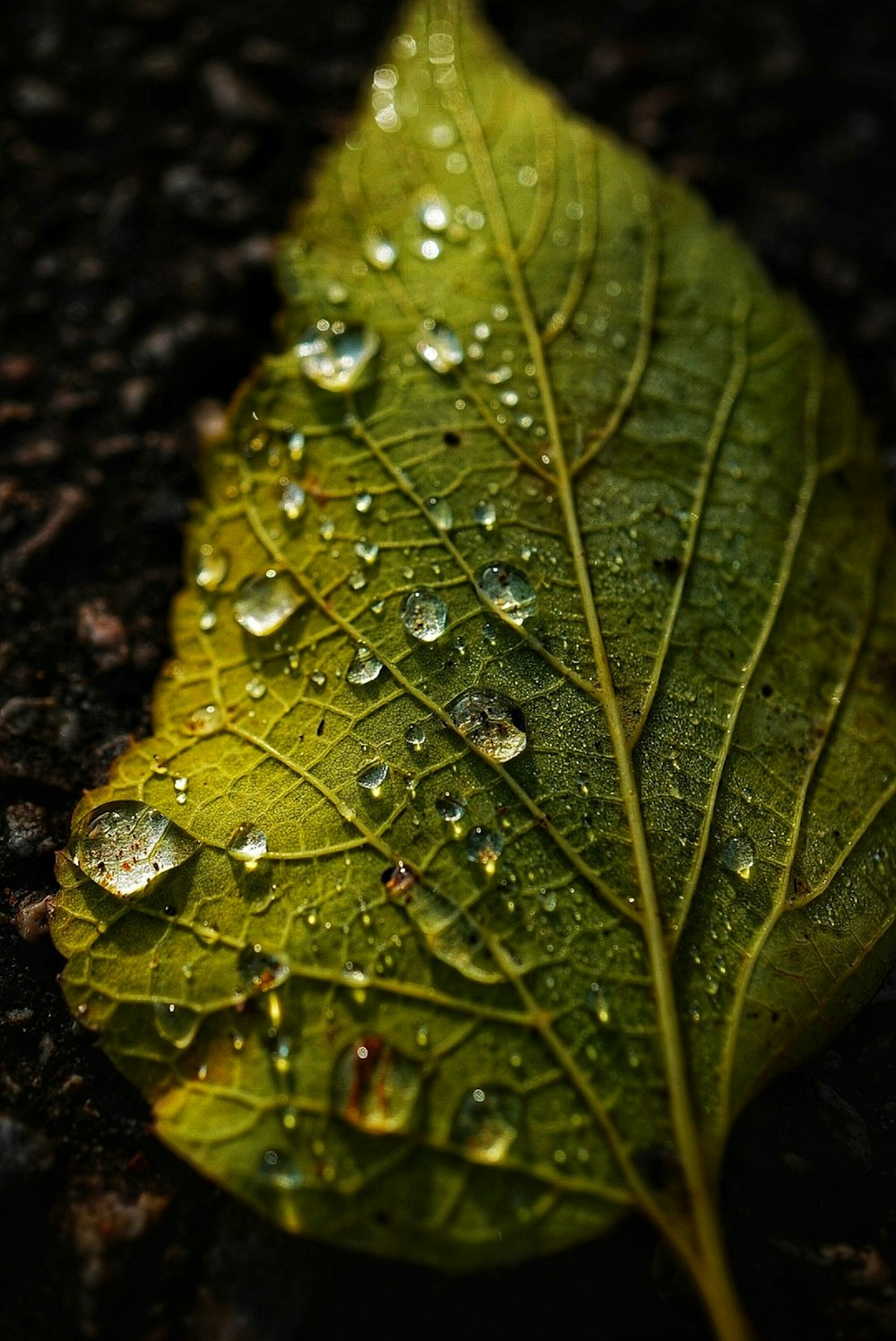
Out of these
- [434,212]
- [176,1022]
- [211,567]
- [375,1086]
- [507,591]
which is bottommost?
[176,1022]

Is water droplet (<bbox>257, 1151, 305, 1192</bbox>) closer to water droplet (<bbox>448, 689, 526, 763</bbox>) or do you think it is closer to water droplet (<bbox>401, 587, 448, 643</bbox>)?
water droplet (<bbox>448, 689, 526, 763</bbox>)

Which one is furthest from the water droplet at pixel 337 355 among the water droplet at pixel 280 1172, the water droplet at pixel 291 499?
the water droplet at pixel 280 1172

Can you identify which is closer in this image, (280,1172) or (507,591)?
(280,1172)

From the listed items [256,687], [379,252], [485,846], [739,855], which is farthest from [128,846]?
[379,252]

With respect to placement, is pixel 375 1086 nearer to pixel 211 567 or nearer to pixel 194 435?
pixel 211 567

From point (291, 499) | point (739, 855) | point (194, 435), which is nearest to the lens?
point (739, 855)

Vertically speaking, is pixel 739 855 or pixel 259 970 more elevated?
pixel 739 855

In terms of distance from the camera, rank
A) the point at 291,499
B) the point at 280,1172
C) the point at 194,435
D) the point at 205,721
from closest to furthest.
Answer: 1. the point at 280,1172
2. the point at 205,721
3. the point at 291,499
4. the point at 194,435

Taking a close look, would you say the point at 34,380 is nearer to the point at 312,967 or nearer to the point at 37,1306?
the point at 312,967
